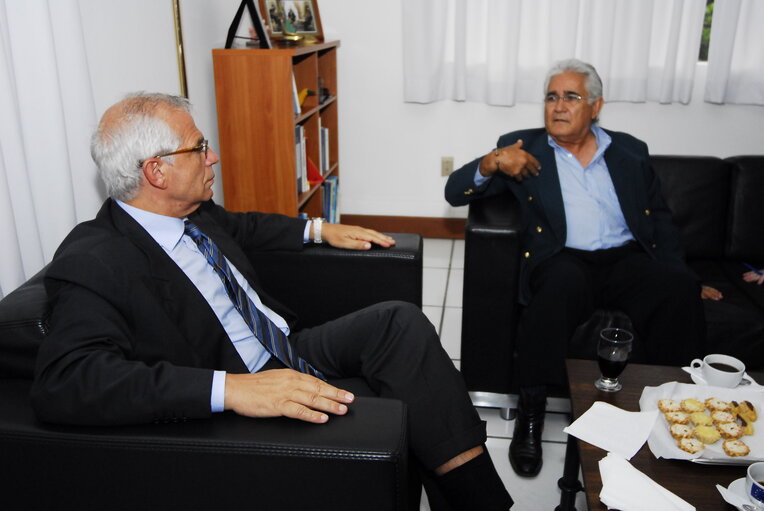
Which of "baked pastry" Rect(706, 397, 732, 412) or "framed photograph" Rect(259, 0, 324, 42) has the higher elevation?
"framed photograph" Rect(259, 0, 324, 42)

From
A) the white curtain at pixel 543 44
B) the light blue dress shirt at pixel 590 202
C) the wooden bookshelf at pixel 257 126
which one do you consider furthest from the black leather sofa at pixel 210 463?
the white curtain at pixel 543 44

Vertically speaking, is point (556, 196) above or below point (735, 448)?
above

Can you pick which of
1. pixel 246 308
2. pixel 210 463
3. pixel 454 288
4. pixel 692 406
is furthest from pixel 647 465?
pixel 454 288

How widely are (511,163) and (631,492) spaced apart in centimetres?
134

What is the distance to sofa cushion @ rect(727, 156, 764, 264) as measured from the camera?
8.97 feet

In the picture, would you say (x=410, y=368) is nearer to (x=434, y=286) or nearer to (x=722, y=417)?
(x=722, y=417)

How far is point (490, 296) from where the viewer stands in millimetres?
2221

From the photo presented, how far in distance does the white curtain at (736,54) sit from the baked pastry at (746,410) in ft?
8.40

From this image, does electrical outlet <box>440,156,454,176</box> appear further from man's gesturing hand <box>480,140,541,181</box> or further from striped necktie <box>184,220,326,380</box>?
striped necktie <box>184,220,326,380</box>

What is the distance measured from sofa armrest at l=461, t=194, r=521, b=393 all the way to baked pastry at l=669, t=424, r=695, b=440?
81 cm

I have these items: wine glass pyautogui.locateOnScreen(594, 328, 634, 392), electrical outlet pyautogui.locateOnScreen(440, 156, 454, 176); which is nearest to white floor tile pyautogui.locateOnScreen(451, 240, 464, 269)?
electrical outlet pyautogui.locateOnScreen(440, 156, 454, 176)

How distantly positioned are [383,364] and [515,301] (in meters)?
0.71

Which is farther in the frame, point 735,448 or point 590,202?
point 590,202

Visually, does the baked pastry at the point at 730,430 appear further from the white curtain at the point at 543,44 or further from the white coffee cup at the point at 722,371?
the white curtain at the point at 543,44
